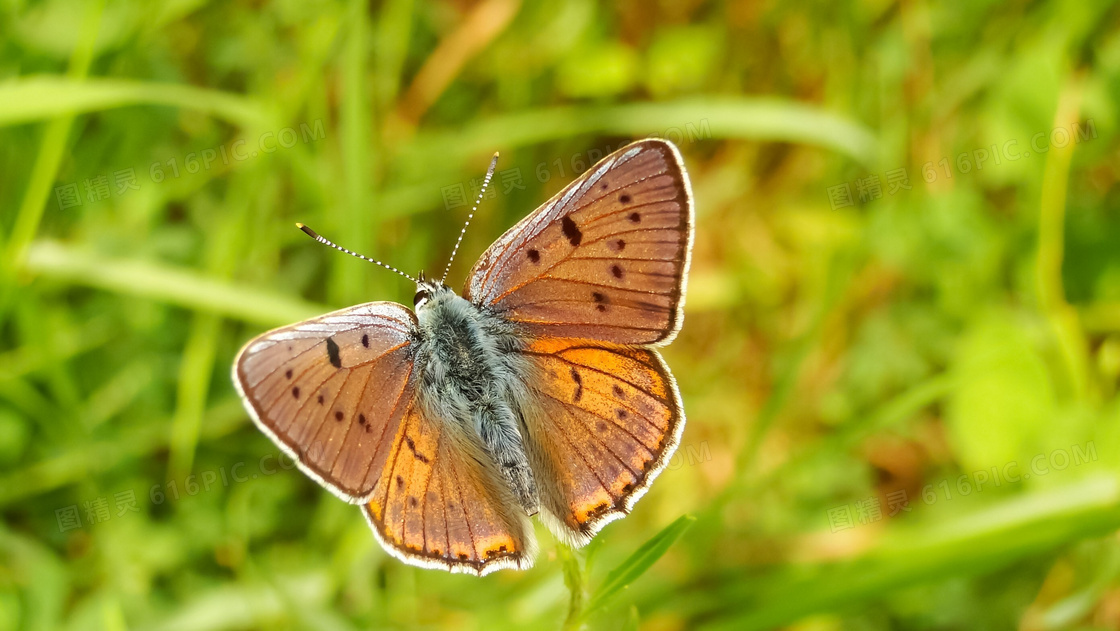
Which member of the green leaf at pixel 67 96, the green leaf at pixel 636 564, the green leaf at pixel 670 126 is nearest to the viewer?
the green leaf at pixel 636 564

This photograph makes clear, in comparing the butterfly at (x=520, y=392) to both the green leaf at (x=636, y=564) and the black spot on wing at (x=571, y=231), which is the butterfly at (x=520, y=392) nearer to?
the black spot on wing at (x=571, y=231)

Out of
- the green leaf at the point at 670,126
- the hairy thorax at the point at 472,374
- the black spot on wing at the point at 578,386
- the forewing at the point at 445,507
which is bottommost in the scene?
the forewing at the point at 445,507

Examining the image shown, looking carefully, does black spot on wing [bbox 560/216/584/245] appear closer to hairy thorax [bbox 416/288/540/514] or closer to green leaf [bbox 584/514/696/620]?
hairy thorax [bbox 416/288/540/514]

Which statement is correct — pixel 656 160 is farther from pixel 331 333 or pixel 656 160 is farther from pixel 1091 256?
pixel 1091 256

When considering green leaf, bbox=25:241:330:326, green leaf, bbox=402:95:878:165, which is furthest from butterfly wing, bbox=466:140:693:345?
green leaf, bbox=402:95:878:165

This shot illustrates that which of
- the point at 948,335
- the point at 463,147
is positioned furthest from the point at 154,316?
the point at 948,335

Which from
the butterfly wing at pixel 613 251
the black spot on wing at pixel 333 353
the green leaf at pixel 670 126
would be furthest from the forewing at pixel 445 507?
the green leaf at pixel 670 126

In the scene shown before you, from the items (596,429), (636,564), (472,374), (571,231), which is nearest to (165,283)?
(472,374)
